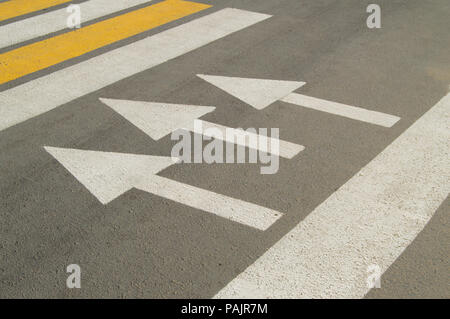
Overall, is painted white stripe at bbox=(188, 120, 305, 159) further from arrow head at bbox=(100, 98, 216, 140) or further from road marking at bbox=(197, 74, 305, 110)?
road marking at bbox=(197, 74, 305, 110)

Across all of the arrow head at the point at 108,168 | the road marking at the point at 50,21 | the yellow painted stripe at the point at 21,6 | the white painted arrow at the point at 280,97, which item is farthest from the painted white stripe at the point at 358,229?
the yellow painted stripe at the point at 21,6

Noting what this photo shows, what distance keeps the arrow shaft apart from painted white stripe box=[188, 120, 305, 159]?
3.05ft

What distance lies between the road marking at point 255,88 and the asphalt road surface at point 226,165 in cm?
3

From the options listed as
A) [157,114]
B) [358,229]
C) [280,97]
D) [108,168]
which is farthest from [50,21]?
[358,229]

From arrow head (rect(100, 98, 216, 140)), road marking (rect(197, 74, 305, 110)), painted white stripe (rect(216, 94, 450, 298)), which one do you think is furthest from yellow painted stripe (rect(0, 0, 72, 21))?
painted white stripe (rect(216, 94, 450, 298))

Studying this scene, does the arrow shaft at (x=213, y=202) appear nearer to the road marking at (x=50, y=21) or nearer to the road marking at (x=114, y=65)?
the road marking at (x=114, y=65)

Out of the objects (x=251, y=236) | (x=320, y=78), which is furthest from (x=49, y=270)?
(x=320, y=78)

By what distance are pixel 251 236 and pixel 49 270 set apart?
156 centimetres

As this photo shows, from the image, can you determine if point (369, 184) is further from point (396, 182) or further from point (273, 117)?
point (273, 117)

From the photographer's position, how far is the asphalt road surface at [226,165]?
15.1 ft

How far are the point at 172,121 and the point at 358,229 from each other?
2.56 metres

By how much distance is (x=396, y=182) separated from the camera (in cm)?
566

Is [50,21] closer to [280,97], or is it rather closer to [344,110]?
[280,97]

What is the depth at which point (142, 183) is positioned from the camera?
5.64m
